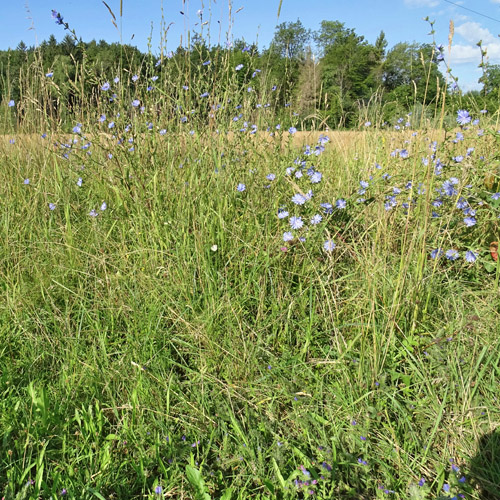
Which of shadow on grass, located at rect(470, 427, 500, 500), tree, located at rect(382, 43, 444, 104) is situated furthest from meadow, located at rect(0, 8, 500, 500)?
tree, located at rect(382, 43, 444, 104)

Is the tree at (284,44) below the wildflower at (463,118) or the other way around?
the other way around

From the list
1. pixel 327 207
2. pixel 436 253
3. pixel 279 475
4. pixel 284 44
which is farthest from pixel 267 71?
pixel 279 475

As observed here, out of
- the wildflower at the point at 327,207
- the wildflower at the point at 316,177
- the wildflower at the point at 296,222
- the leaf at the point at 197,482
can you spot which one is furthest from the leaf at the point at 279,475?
the wildflower at the point at 316,177

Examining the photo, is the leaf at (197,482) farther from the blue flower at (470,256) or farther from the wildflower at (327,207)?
the blue flower at (470,256)

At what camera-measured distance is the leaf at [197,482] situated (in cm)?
101

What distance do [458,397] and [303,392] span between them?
488 mm

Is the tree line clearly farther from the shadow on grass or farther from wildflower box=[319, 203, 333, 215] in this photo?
the shadow on grass

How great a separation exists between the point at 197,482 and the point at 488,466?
0.79m

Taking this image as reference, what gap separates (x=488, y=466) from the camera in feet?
3.54

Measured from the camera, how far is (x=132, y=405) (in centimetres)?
125

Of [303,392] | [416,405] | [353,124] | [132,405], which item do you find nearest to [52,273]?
[132,405]

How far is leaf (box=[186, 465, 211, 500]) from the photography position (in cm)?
101

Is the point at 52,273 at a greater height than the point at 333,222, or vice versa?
the point at 333,222

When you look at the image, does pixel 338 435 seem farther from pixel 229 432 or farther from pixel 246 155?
pixel 246 155
